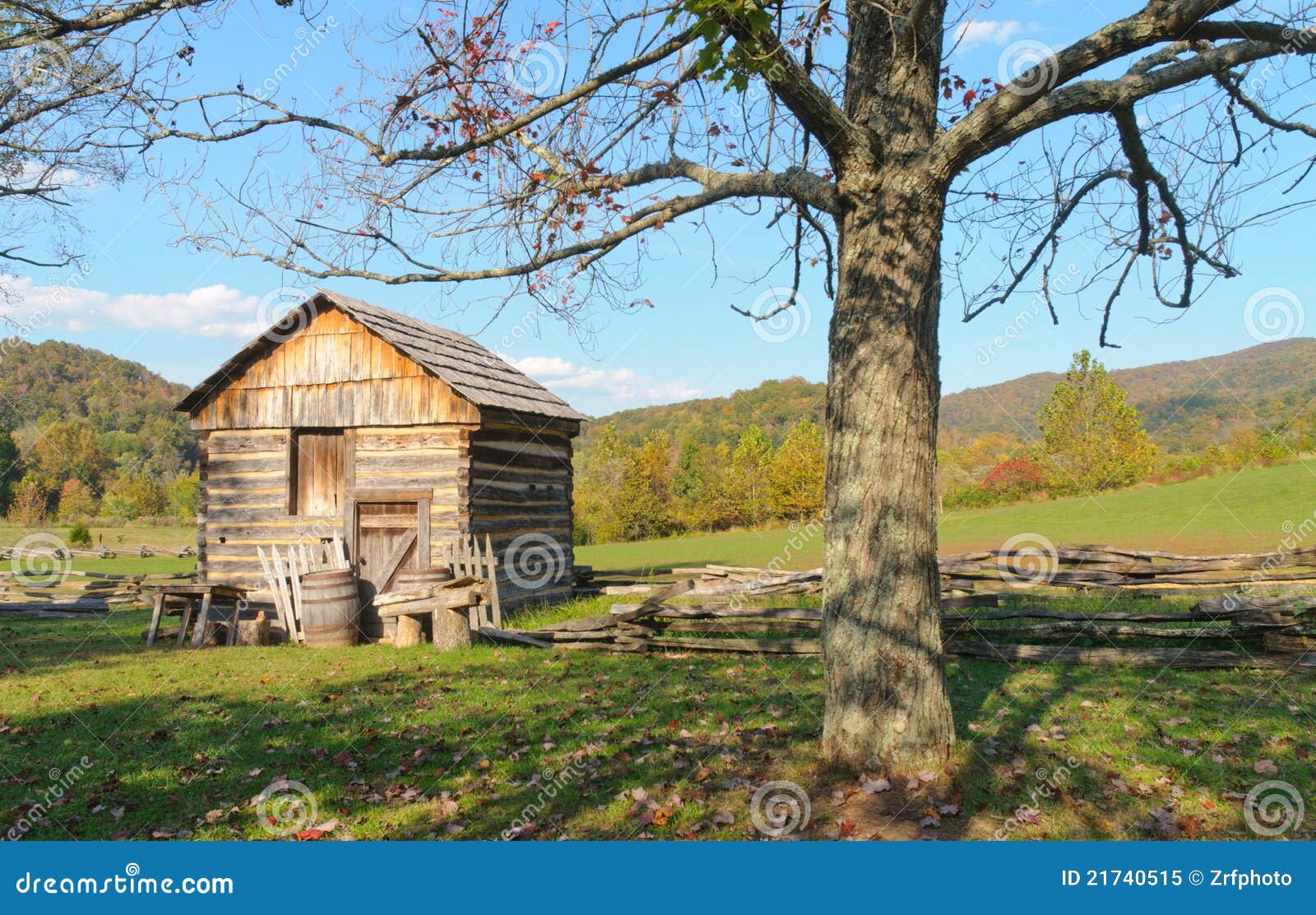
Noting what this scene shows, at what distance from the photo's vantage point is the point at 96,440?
65.6 meters

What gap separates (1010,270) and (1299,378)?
6877 centimetres

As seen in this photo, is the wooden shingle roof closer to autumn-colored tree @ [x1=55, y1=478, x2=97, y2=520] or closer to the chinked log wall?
the chinked log wall

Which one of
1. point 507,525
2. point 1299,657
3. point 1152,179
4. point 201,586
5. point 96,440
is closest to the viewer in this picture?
point 1152,179

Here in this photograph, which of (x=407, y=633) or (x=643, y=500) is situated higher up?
(x=643, y=500)

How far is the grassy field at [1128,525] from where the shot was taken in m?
22.1

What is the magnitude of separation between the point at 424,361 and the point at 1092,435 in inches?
1898

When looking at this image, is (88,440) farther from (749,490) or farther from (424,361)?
(424,361)

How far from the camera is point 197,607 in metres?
13.4

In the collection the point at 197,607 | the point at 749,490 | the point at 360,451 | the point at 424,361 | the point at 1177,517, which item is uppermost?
the point at 424,361

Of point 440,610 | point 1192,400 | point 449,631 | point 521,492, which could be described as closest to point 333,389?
point 521,492

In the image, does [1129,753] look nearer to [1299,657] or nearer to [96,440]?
[1299,657]

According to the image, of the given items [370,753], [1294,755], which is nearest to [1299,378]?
[1294,755]

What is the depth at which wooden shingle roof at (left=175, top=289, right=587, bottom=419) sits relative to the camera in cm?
1317

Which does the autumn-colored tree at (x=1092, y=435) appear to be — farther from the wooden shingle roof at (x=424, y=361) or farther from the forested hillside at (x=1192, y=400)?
the wooden shingle roof at (x=424, y=361)
